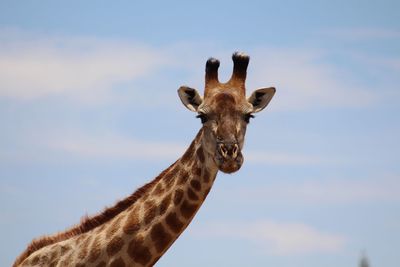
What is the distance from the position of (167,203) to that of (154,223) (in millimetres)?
437

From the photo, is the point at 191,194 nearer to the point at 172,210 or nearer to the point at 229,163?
the point at 172,210

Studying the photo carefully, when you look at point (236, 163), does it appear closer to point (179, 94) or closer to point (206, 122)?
point (206, 122)

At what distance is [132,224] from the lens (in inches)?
601

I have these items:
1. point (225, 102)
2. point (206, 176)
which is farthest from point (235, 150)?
point (225, 102)

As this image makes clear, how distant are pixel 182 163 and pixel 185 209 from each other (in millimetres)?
904

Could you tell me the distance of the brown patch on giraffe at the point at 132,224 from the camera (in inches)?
598

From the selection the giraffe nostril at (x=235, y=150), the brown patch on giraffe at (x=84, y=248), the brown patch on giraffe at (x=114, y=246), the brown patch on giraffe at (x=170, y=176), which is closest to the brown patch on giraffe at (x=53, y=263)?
the brown patch on giraffe at (x=84, y=248)

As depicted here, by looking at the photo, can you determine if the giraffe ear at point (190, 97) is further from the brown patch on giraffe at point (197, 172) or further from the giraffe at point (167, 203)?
the brown patch on giraffe at point (197, 172)

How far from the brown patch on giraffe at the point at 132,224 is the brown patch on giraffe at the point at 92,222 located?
525 millimetres

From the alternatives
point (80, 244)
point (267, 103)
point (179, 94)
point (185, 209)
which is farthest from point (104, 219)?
point (267, 103)

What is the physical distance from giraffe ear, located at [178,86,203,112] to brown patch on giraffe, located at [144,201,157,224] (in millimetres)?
1984

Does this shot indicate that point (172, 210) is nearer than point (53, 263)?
Yes

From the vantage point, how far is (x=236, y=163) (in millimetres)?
14273

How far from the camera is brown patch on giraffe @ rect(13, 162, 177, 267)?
15898 mm
